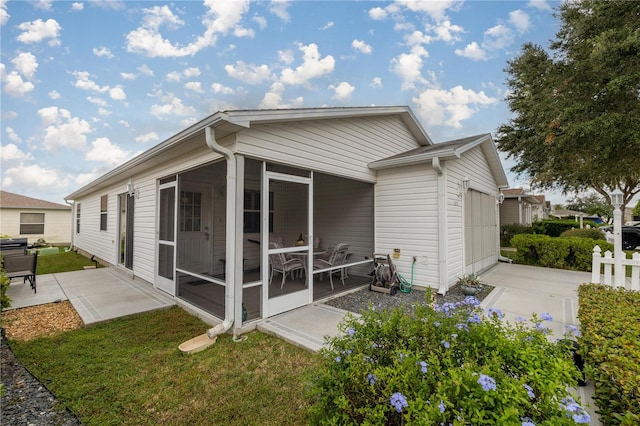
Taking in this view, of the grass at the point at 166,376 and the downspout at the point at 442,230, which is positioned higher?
the downspout at the point at 442,230

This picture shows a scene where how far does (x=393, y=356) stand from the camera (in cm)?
167

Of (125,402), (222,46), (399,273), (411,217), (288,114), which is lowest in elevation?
(125,402)

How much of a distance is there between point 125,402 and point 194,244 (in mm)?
5191

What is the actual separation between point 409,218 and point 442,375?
16.8ft

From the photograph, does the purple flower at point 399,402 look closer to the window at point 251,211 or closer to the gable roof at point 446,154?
the gable roof at point 446,154

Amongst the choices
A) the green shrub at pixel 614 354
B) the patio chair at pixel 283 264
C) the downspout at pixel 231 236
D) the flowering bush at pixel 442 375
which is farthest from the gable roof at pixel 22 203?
the green shrub at pixel 614 354

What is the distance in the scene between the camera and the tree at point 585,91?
31.2ft

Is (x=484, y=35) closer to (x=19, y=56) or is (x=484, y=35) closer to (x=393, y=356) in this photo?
(x=393, y=356)

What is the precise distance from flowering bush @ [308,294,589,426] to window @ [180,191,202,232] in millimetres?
6308

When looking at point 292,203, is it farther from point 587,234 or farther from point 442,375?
point 587,234

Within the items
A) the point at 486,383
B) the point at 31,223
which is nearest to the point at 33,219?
the point at 31,223

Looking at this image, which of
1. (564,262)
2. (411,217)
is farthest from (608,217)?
(411,217)

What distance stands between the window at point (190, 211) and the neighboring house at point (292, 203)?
0.09ft

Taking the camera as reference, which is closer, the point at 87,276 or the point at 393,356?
the point at 393,356
